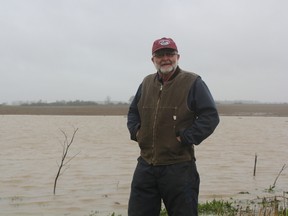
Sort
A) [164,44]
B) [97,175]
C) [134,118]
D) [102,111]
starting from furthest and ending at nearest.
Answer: [102,111] < [97,175] < [134,118] < [164,44]

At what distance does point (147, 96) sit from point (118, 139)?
57.2 feet

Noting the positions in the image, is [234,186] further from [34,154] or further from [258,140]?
[258,140]

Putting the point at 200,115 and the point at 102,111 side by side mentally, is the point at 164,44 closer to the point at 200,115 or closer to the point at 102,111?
the point at 200,115

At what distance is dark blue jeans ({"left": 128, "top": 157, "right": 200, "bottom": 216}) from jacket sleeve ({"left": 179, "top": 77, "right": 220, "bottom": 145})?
0.28 meters

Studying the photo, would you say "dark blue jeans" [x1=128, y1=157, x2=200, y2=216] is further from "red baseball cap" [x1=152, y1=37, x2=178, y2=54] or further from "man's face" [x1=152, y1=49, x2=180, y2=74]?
"red baseball cap" [x1=152, y1=37, x2=178, y2=54]

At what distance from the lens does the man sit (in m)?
3.84

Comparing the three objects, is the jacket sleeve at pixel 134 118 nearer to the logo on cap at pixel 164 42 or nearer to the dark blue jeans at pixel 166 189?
the dark blue jeans at pixel 166 189

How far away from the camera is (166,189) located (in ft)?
12.7

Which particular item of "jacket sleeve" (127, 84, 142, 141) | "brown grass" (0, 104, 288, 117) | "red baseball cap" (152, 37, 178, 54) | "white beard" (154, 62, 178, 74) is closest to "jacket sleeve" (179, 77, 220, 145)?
"white beard" (154, 62, 178, 74)

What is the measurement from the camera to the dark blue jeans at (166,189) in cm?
384

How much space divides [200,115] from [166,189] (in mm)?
743

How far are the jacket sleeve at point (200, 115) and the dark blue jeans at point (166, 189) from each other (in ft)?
0.92

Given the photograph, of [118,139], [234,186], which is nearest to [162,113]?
[234,186]

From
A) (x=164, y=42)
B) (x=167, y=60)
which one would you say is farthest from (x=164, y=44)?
(x=167, y=60)
